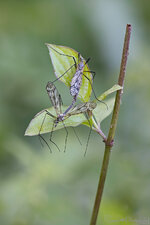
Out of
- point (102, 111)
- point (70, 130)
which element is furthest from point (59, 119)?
point (70, 130)

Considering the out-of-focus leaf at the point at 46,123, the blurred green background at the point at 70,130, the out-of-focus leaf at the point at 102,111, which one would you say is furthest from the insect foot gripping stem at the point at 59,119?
the blurred green background at the point at 70,130

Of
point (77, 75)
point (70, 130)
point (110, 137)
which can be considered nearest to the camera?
point (110, 137)

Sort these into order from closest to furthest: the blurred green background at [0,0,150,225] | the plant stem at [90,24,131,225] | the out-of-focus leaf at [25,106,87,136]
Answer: the plant stem at [90,24,131,225], the out-of-focus leaf at [25,106,87,136], the blurred green background at [0,0,150,225]

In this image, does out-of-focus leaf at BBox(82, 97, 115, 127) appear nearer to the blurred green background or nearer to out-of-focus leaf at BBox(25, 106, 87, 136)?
out-of-focus leaf at BBox(25, 106, 87, 136)

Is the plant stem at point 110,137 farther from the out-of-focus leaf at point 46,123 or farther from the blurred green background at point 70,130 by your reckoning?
the blurred green background at point 70,130

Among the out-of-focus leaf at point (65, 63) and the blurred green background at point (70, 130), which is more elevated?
the out-of-focus leaf at point (65, 63)

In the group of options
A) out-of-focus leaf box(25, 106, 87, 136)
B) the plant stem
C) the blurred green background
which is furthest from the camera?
the blurred green background

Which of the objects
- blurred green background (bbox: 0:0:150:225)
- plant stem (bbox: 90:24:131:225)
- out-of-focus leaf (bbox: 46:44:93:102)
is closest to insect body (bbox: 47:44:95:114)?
out-of-focus leaf (bbox: 46:44:93:102)

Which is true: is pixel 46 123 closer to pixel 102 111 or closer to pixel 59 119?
pixel 59 119

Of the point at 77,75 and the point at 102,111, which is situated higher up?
the point at 77,75

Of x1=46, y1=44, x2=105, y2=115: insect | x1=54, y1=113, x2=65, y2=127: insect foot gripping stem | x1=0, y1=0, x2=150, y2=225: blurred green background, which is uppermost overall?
x1=46, y1=44, x2=105, y2=115: insect
